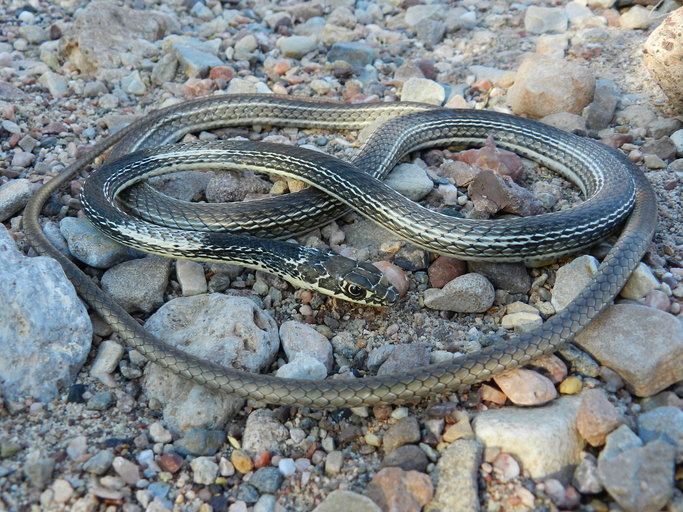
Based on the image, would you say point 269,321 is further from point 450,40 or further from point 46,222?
point 450,40

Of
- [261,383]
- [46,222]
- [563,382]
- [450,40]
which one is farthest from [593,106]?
[46,222]

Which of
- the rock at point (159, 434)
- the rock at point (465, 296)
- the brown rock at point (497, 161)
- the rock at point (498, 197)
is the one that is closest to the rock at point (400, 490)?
the rock at point (159, 434)

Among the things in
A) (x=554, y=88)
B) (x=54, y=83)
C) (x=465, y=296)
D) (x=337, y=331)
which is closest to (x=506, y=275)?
(x=465, y=296)

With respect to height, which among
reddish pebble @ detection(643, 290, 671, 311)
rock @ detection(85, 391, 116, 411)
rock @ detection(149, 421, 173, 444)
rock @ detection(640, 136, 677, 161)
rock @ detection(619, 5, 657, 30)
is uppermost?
rock @ detection(619, 5, 657, 30)

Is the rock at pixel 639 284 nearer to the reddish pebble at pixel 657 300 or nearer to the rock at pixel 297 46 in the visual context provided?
the reddish pebble at pixel 657 300

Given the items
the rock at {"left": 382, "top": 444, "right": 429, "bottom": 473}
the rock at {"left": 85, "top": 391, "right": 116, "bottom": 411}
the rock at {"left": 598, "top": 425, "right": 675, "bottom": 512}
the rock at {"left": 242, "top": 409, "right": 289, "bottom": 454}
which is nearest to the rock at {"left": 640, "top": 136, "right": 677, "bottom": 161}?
the rock at {"left": 598, "top": 425, "right": 675, "bottom": 512}

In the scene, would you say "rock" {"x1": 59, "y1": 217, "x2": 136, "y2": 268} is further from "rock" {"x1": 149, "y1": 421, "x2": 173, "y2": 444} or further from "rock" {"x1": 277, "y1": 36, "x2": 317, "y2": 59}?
"rock" {"x1": 277, "y1": 36, "x2": 317, "y2": 59}

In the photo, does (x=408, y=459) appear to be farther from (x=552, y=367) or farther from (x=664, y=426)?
(x=664, y=426)
